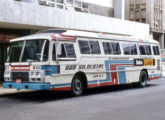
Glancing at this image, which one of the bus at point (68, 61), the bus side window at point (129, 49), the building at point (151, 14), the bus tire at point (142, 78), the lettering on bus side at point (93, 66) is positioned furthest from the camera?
the building at point (151, 14)

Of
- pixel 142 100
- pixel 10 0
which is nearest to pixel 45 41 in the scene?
pixel 142 100

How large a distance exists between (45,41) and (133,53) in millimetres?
6337

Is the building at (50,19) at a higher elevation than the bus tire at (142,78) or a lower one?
higher

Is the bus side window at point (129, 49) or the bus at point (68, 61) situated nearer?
the bus at point (68, 61)

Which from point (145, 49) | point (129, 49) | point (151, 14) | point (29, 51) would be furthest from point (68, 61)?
point (151, 14)

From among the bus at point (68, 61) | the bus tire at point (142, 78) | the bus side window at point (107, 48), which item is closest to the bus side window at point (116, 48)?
the bus at point (68, 61)

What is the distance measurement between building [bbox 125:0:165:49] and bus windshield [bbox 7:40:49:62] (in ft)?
117

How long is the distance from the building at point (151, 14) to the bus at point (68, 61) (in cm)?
3123

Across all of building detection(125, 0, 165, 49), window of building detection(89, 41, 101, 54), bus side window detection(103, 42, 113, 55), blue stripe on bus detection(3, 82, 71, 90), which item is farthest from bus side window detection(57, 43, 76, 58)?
building detection(125, 0, 165, 49)

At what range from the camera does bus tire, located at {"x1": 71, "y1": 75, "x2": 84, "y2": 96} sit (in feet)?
44.4

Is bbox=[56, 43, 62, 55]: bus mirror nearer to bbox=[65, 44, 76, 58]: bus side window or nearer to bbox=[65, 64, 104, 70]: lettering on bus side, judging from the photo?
bbox=[65, 44, 76, 58]: bus side window

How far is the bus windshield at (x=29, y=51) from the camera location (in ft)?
40.6

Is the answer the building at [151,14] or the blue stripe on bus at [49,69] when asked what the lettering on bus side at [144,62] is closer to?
the blue stripe on bus at [49,69]

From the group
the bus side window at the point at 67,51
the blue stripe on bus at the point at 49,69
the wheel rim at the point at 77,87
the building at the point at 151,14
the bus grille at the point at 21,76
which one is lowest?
the wheel rim at the point at 77,87
